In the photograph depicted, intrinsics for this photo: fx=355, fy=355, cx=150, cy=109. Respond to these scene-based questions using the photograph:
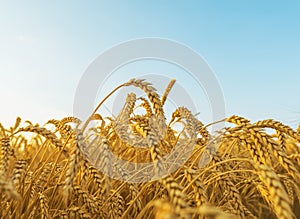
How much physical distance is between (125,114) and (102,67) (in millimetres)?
699

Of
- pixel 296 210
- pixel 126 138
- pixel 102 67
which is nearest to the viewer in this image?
pixel 126 138

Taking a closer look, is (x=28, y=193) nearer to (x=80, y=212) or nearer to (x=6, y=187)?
(x=80, y=212)

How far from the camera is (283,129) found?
4.73ft

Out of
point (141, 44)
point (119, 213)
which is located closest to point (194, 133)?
point (119, 213)

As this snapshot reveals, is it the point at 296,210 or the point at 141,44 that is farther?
the point at 296,210

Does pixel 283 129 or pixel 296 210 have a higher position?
pixel 296 210

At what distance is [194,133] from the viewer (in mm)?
1855

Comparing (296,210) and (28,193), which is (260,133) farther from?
(296,210)

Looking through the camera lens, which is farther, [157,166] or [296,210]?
[296,210]

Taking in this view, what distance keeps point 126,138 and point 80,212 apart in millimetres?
887

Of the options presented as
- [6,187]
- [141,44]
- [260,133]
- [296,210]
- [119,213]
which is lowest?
[6,187]

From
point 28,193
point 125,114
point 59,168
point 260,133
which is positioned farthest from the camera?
point 125,114

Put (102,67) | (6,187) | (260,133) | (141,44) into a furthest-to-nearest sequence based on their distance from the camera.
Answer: (141,44), (102,67), (260,133), (6,187)

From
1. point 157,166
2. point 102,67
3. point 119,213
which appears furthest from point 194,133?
point 102,67
